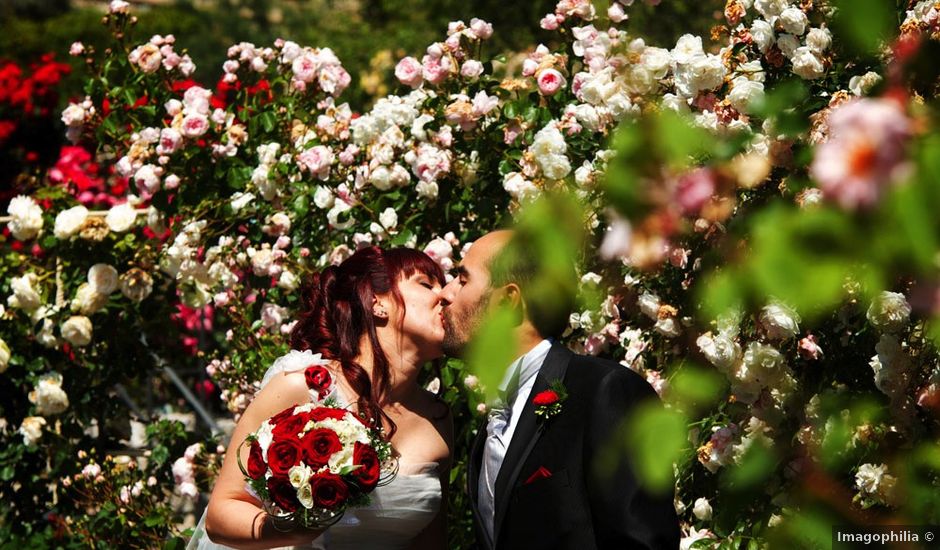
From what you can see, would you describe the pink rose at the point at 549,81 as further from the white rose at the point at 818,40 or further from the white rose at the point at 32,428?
the white rose at the point at 32,428

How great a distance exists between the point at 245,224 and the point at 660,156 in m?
3.52

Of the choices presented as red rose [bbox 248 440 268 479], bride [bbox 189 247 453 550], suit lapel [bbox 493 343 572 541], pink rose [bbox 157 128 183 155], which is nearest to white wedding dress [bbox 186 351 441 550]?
bride [bbox 189 247 453 550]

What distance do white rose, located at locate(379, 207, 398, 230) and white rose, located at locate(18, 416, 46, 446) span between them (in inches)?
75.3

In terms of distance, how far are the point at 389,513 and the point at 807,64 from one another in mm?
1708

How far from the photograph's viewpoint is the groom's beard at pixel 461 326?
2.93m

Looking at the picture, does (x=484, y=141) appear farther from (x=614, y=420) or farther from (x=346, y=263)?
(x=614, y=420)

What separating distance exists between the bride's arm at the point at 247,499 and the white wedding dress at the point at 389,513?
0.08 meters

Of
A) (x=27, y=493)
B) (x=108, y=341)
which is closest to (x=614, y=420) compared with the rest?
(x=108, y=341)

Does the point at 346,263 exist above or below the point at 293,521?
above

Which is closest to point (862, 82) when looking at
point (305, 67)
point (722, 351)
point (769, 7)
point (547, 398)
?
point (769, 7)

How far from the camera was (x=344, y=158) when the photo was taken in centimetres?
407

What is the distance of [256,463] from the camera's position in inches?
111

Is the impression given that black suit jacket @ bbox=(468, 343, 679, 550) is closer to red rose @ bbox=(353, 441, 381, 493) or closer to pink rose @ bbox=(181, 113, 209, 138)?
red rose @ bbox=(353, 441, 381, 493)

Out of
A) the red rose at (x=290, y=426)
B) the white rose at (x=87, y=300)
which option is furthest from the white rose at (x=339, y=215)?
the red rose at (x=290, y=426)
